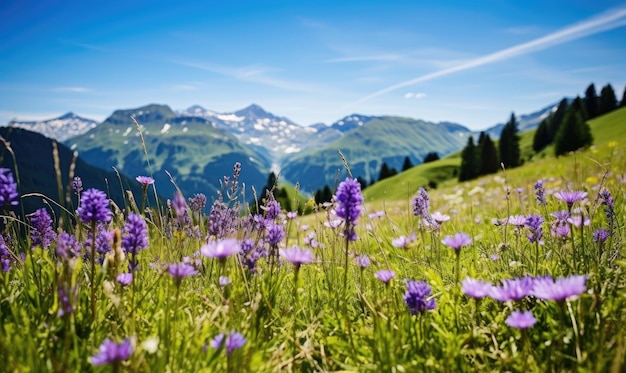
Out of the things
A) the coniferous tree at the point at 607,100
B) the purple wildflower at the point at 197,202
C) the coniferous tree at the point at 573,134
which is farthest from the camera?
the coniferous tree at the point at 607,100

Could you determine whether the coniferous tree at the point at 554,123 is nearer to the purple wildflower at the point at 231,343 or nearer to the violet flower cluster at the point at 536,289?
the violet flower cluster at the point at 536,289

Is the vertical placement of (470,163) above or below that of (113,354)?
below

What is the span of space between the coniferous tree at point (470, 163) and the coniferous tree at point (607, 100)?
42.0 m

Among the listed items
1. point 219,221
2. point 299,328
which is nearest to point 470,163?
point 219,221

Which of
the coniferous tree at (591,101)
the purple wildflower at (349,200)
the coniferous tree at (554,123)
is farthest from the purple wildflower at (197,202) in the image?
the coniferous tree at (591,101)

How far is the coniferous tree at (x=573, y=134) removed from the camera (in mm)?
65312

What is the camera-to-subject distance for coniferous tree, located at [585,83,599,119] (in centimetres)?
10394

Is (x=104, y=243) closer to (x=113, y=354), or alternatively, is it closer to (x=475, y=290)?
(x=113, y=354)

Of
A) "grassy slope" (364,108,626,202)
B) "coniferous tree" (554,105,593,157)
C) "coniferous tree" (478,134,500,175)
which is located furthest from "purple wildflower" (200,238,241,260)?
"coniferous tree" (478,134,500,175)

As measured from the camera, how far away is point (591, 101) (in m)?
105

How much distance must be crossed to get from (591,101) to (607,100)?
21.7 ft

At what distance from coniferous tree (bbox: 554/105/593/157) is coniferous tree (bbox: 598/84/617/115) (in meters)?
41.5

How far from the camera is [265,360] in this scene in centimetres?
231

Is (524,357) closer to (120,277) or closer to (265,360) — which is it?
(265,360)
